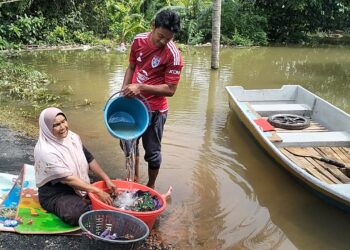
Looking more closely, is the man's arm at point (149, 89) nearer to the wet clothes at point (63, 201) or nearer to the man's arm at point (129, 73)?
the man's arm at point (129, 73)

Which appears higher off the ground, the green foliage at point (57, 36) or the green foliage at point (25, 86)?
the green foliage at point (57, 36)

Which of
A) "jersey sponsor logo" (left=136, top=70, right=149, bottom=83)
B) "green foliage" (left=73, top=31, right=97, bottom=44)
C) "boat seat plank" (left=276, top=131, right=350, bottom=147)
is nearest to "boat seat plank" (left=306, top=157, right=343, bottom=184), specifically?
"boat seat plank" (left=276, top=131, right=350, bottom=147)

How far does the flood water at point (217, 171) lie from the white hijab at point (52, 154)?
989mm

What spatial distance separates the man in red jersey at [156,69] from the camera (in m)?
3.30

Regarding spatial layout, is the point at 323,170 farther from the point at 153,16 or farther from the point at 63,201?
the point at 153,16

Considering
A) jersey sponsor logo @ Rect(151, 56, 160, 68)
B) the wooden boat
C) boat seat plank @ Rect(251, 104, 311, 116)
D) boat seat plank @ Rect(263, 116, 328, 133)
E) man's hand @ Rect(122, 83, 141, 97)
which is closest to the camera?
man's hand @ Rect(122, 83, 141, 97)

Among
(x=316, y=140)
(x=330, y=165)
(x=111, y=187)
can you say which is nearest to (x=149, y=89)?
(x=111, y=187)

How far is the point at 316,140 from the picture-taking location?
204 inches

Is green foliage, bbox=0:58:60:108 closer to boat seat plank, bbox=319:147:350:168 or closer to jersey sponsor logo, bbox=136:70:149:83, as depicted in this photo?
jersey sponsor logo, bbox=136:70:149:83

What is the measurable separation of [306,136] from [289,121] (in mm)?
666

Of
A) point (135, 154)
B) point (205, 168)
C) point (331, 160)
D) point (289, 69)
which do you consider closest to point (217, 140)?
point (205, 168)

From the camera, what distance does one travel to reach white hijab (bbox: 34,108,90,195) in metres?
3.20

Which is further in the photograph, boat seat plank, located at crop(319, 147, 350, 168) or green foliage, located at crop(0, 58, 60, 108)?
green foliage, located at crop(0, 58, 60, 108)

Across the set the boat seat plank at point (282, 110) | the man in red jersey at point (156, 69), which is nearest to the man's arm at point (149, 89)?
the man in red jersey at point (156, 69)
